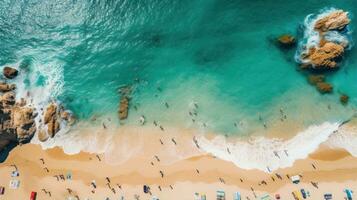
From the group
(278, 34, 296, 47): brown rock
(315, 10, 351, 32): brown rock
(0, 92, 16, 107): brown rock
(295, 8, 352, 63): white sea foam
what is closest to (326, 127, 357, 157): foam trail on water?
(295, 8, 352, 63): white sea foam

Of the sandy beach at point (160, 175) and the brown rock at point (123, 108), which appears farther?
the brown rock at point (123, 108)

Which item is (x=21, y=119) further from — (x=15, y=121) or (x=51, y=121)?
(x=51, y=121)

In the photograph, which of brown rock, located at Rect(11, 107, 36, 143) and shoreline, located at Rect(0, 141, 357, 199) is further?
brown rock, located at Rect(11, 107, 36, 143)

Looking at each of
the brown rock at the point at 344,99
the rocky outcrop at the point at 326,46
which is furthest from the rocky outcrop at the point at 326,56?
the brown rock at the point at 344,99

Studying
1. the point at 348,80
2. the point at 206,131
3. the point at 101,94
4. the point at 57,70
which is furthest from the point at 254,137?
the point at 57,70

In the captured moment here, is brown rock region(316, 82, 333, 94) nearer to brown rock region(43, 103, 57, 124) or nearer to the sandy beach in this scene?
the sandy beach

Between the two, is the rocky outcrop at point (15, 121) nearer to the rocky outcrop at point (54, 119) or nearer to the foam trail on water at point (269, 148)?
the rocky outcrop at point (54, 119)
